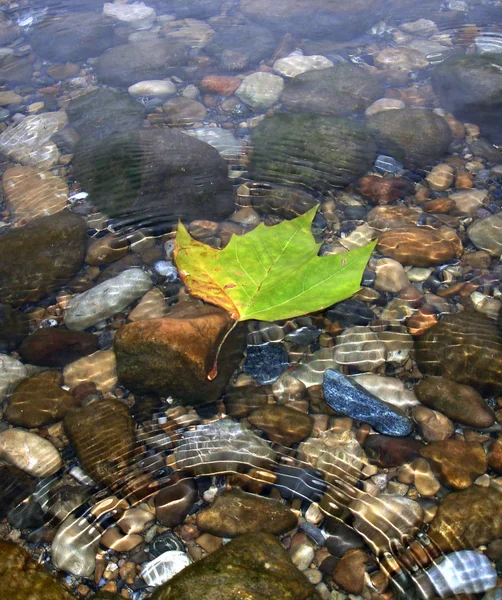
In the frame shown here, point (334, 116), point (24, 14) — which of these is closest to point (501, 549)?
point (334, 116)

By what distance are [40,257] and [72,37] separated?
12.8 feet

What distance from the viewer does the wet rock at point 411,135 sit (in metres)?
3.83

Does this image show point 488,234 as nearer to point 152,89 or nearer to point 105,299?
point 105,299

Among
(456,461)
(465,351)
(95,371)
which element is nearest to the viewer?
(456,461)


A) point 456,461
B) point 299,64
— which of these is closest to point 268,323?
point 456,461

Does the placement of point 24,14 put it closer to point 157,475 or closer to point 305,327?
point 305,327

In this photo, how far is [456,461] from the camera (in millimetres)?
2301

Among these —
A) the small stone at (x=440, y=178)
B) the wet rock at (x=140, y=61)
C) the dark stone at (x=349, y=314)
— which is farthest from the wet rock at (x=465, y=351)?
the wet rock at (x=140, y=61)

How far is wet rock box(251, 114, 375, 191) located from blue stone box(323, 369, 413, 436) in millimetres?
1601

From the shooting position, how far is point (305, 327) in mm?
2848

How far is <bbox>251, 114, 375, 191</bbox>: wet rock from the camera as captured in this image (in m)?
3.69

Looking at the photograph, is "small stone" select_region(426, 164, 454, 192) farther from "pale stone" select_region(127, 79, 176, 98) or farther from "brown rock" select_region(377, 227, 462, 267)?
"pale stone" select_region(127, 79, 176, 98)

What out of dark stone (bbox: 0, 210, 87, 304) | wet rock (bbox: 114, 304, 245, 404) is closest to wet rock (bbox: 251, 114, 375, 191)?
dark stone (bbox: 0, 210, 87, 304)

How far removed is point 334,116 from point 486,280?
205 cm
